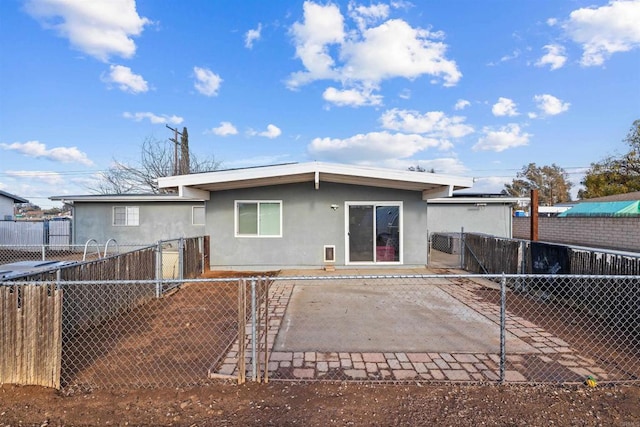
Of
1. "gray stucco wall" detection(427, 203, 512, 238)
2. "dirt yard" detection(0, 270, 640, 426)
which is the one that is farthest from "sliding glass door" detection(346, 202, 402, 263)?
"gray stucco wall" detection(427, 203, 512, 238)

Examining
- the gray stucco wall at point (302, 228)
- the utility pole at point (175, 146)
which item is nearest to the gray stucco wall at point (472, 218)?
the gray stucco wall at point (302, 228)

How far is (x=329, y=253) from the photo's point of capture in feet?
34.7

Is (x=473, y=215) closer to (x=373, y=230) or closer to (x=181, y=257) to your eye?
(x=373, y=230)

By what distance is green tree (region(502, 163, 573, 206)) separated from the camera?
46.5 m

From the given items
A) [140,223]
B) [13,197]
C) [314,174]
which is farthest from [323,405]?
[13,197]

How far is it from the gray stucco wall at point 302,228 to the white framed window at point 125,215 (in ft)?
28.3

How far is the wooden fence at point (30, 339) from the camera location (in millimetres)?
3287

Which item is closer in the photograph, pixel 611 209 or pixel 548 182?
pixel 611 209

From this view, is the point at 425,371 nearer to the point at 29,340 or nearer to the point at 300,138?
the point at 29,340

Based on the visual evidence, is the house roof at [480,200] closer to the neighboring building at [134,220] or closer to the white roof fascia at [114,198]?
the white roof fascia at [114,198]

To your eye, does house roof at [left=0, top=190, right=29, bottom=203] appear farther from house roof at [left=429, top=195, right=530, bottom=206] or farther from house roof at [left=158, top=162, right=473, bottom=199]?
house roof at [left=429, top=195, right=530, bottom=206]

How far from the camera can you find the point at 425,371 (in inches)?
144

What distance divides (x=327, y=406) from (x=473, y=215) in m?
16.9

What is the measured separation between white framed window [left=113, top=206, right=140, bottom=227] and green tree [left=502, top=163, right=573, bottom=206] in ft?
147
